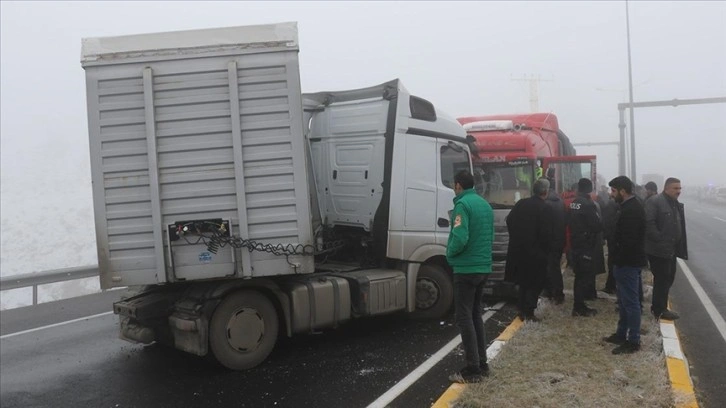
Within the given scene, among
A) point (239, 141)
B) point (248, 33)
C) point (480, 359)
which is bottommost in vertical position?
point (480, 359)

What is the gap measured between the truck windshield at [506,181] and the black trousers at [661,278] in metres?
Result: 3.42

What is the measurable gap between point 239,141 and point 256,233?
0.91m

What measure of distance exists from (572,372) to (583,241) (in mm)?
2532

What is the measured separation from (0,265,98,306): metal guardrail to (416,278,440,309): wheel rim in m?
6.58

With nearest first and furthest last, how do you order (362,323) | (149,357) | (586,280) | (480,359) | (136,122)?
(480,359) < (136,122) < (149,357) < (586,280) < (362,323)

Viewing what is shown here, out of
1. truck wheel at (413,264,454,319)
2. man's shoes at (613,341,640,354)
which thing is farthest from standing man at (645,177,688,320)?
truck wheel at (413,264,454,319)

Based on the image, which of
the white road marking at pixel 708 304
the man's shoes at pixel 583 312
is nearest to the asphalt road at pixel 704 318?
the white road marking at pixel 708 304

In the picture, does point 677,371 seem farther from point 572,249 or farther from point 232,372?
point 232,372

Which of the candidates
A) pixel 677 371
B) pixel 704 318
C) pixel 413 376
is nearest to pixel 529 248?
pixel 677 371

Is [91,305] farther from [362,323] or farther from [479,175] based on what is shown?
[479,175]

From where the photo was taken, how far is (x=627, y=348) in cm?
513

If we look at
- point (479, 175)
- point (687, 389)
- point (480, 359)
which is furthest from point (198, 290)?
point (479, 175)

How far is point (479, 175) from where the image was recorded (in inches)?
368

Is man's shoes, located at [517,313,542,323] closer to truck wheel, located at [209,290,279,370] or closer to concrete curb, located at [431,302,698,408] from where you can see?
concrete curb, located at [431,302,698,408]
